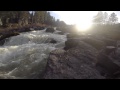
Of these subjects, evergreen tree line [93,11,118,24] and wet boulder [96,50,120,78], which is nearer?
wet boulder [96,50,120,78]

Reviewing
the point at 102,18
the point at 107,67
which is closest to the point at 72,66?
the point at 107,67

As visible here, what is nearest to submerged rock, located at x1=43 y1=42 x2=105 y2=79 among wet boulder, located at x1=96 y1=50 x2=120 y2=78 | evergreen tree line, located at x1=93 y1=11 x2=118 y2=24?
wet boulder, located at x1=96 y1=50 x2=120 y2=78

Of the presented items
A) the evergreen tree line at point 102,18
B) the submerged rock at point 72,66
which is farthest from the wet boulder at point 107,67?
the evergreen tree line at point 102,18

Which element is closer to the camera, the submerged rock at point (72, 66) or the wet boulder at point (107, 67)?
the submerged rock at point (72, 66)

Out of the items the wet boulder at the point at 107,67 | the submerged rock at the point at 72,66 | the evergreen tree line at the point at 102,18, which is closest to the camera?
the submerged rock at the point at 72,66

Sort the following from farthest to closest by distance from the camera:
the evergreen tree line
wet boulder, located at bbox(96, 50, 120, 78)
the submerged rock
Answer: the evergreen tree line → wet boulder, located at bbox(96, 50, 120, 78) → the submerged rock

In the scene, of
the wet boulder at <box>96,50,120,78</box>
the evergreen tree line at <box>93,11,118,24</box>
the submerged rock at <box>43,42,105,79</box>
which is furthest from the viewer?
the evergreen tree line at <box>93,11,118,24</box>

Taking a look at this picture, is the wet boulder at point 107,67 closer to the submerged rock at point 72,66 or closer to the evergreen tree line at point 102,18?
the submerged rock at point 72,66

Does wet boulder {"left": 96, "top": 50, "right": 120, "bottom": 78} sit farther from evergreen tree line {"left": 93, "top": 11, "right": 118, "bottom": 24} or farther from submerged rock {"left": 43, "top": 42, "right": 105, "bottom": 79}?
evergreen tree line {"left": 93, "top": 11, "right": 118, "bottom": 24}

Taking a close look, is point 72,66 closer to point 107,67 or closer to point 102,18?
point 107,67
